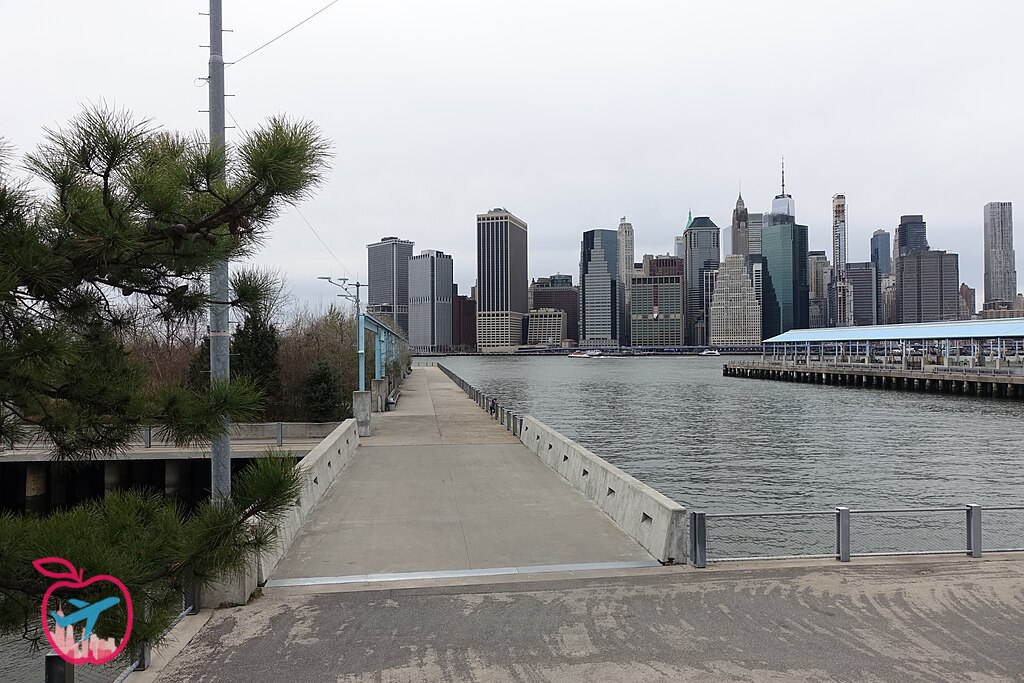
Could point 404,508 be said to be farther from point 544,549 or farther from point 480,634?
point 480,634

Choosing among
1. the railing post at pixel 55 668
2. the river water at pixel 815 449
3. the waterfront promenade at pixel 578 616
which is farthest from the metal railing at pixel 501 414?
the railing post at pixel 55 668

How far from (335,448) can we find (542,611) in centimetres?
980

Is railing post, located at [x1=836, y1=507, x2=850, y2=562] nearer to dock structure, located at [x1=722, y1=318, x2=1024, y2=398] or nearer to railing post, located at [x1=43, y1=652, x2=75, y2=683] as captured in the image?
railing post, located at [x1=43, y1=652, x2=75, y2=683]

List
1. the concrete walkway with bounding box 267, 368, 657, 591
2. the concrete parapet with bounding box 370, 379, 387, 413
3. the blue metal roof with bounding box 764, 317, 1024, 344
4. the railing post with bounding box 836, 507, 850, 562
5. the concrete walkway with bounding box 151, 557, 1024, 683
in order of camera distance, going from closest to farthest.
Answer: the concrete walkway with bounding box 151, 557, 1024, 683 < the concrete walkway with bounding box 267, 368, 657, 591 < the railing post with bounding box 836, 507, 850, 562 < the concrete parapet with bounding box 370, 379, 387, 413 < the blue metal roof with bounding box 764, 317, 1024, 344

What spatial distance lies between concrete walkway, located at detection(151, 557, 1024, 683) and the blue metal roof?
62.4 m

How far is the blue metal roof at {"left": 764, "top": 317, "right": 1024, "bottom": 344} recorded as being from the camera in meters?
64.0

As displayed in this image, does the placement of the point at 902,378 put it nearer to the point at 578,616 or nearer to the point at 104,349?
the point at 578,616

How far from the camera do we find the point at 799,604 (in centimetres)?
762

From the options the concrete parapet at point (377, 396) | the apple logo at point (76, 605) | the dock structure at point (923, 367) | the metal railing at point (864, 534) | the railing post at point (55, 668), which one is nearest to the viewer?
the apple logo at point (76, 605)

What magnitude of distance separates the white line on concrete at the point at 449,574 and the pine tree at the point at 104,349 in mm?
4551

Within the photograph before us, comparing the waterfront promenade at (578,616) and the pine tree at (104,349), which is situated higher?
the pine tree at (104,349)

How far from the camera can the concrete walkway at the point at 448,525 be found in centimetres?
906

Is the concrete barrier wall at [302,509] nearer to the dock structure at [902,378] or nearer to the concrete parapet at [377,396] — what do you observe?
the concrete parapet at [377,396]

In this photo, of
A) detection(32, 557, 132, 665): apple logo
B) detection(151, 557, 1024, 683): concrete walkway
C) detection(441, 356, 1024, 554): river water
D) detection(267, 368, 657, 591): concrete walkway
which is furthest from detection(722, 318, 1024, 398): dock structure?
detection(32, 557, 132, 665): apple logo
